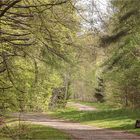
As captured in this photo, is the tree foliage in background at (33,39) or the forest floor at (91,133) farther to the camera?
the forest floor at (91,133)

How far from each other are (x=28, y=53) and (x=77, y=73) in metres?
2.31

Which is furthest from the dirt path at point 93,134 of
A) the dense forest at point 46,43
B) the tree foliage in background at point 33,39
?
the tree foliage in background at point 33,39

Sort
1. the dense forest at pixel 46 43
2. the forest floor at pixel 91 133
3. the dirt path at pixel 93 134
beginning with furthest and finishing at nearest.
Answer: the forest floor at pixel 91 133 → the dirt path at pixel 93 134 → the dense forest at pixel 46 43

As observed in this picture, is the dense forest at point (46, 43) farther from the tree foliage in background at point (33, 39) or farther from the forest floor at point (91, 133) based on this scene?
the forest floor at point (91, 133)

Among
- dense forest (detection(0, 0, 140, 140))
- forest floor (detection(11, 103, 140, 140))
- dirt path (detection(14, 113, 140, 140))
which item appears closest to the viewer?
dense forest (detection(0, 0, 140, 140))

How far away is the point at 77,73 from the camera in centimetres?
1296

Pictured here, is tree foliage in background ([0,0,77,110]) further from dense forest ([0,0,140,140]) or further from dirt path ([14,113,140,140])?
dirt path ([14,113,140,140])

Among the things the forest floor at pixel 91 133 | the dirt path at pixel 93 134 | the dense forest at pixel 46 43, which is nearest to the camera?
the dense forest at pixel 46 43

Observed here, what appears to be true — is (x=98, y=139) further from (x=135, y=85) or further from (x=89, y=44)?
(x=135, y=85)

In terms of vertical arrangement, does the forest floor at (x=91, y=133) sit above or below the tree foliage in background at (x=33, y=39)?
below

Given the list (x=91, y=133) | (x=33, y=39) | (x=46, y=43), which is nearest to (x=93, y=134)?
(x=91, y=133)

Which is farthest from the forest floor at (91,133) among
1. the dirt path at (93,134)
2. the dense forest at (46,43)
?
the dense forest at (46,43)

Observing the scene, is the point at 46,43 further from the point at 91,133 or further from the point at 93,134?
the point at 91,133

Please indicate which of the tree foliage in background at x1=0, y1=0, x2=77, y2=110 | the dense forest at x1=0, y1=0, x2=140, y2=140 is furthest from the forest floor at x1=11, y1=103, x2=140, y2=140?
the tree foliage in background at x1=0, y1=0, x2=77, y2=110
